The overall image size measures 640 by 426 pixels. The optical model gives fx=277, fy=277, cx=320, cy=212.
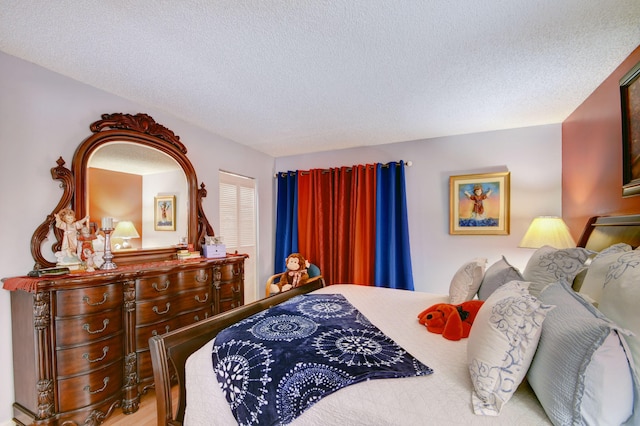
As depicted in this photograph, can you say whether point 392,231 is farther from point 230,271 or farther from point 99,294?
point 99,294

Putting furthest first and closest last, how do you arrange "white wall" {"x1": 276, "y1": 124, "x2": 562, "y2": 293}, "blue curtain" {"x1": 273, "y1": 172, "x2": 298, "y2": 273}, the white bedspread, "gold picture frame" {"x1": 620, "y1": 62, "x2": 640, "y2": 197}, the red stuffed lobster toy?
1. "blue curtain" {"x1": 273, "y1": 172, "x2": 298, "y2": 273}
2. "white wall" {"x1": 276, "y1": 124, "x2": 562, "y2": 293}
3. "gold picture frame" {"x1": 620, "y1": 62, "x2": 640, "y2": 197}
4. the red stuffed lobster toy
5. the white bedspread

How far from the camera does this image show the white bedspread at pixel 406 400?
966 millimetres

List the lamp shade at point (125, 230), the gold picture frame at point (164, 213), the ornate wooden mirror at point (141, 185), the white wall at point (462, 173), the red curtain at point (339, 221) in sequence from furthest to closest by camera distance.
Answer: the red curtain at point (339, 221), the white wall at point (462, 173), the gold picture frame at point (164, 213), the lamp shade at point (125, 230), the ornate wooden mirror at point (141, 185)

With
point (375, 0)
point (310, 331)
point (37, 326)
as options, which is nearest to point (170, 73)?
point (375, 0)

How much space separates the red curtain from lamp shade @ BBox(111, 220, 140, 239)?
223 centimetres

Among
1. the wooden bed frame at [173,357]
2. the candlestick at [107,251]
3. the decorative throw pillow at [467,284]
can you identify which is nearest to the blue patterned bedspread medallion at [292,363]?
the wooden bed frame at [173,357]

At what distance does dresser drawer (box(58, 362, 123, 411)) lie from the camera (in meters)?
1.76

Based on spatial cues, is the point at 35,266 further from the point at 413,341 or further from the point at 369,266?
the point at 369,266

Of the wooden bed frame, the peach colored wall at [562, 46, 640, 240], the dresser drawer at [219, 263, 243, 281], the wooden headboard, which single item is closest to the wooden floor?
the wooden bed frame

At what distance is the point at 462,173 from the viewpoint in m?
3.38

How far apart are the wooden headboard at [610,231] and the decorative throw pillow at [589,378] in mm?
1161

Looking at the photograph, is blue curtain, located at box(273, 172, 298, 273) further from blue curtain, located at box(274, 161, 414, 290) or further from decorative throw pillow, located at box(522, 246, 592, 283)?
decorative throw pillow, located at box(522, 246, 592, 283)

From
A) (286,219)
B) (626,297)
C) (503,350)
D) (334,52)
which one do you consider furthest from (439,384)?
(286,219)

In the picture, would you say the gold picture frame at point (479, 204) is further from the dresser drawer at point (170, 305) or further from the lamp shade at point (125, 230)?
the lamp shade at point (125, 230)
